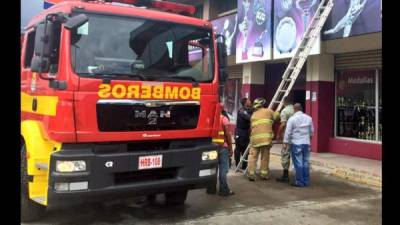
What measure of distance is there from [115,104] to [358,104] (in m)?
8.99

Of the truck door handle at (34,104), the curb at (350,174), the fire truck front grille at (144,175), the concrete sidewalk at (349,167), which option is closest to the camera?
the fire truck front grille at (144,175)

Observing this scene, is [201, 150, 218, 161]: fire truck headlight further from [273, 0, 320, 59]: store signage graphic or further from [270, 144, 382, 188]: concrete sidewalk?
[273, 0, 320, 59]: store signage graphic

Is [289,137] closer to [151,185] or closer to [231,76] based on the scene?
[151,185]

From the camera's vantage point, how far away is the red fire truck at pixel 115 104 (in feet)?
17.5

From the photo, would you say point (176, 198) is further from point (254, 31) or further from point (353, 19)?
point (254, 31)

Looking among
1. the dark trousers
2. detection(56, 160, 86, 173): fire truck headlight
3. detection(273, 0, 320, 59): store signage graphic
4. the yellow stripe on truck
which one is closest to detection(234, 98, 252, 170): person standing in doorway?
the dark trousers

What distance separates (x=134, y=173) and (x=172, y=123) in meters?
0.82

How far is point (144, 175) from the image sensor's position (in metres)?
5.88

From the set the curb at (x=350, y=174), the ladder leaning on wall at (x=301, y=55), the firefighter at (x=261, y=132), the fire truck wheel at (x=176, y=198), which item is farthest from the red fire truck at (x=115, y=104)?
the curb at (x=350, y=174)

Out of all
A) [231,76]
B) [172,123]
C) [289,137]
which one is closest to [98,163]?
[172,123]

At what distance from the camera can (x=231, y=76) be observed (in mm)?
18500

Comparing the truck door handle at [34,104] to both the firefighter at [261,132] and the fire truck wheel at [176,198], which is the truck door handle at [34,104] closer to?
the fire truck wheel at [176,198]

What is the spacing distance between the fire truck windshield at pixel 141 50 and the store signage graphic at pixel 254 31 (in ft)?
25.1

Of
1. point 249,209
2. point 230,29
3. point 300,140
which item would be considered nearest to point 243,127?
point 300,140
